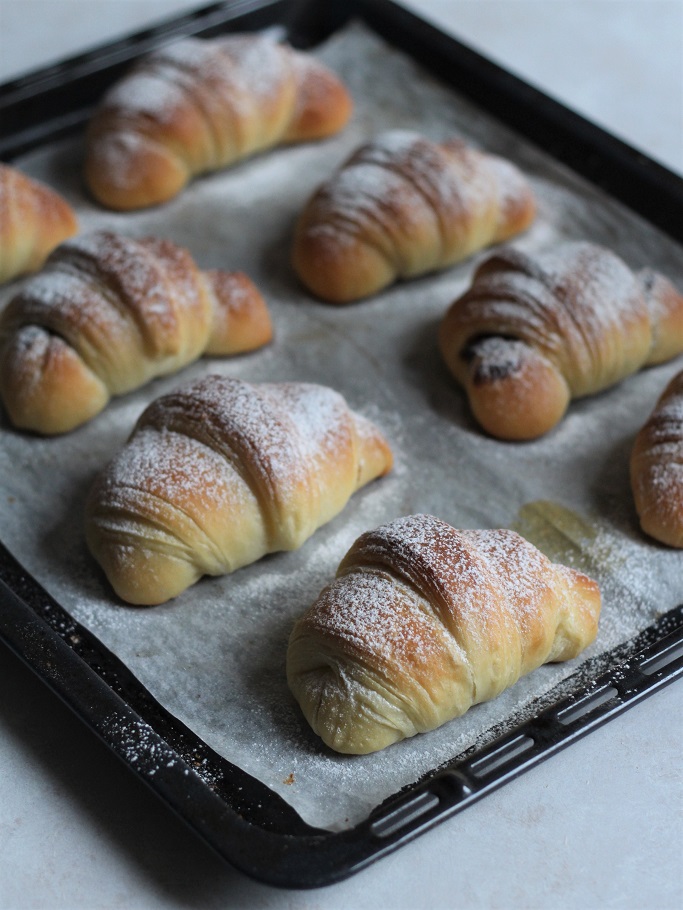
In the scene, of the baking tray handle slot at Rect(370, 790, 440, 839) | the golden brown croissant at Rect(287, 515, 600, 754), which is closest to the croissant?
the golden brown croissant at Rect(287, 515, 600, 754)

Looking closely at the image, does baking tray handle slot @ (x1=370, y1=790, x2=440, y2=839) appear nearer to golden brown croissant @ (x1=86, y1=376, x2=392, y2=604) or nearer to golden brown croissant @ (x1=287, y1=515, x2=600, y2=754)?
golden brown croissant @ (x1=287, y1=515, x2=600, y2=754)

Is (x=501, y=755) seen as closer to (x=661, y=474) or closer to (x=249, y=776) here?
(x=249, y=776)

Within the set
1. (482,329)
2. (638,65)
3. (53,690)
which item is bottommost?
(638,65)

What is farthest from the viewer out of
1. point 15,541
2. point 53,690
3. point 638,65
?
point 638,65

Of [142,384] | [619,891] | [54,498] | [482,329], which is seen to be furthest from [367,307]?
[619,891]

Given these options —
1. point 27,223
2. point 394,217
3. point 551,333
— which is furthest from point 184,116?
point 551,333

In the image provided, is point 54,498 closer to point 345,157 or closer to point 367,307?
point 367,307

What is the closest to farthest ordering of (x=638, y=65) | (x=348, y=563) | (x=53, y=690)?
(x=53, y=690), (x=348, y=563), (x=638, y=65)

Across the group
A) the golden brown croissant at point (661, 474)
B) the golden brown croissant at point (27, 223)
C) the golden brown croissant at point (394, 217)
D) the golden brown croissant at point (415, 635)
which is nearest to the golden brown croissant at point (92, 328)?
the golden brown croissant at point (27, 223)
